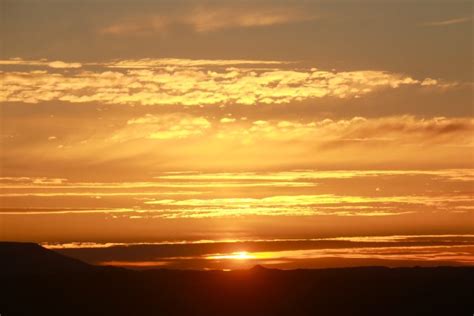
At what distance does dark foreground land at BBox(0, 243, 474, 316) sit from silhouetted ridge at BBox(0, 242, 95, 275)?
9.69 m

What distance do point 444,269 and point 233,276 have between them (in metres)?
20.1

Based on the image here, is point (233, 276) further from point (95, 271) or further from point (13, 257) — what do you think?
point (13, 257)

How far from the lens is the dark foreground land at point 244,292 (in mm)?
86875

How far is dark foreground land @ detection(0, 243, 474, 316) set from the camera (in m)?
86.9

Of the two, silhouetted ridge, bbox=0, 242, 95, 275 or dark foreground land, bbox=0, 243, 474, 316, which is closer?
dark foreground land, bbox=0, 243, 474, 316

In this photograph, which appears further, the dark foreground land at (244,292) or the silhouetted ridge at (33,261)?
the silhouetted ridge at (33,261)

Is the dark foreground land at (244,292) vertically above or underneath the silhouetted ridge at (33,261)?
underneath

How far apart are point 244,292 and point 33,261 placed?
2774cm

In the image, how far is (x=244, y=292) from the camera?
92438mm

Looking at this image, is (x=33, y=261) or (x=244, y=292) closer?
(x=244, y=292)

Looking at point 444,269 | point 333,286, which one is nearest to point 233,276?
point 333,286

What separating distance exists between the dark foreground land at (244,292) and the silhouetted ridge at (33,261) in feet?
31.8

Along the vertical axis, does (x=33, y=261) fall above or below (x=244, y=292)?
above

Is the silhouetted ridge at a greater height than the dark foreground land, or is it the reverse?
the silhouetted ridge
